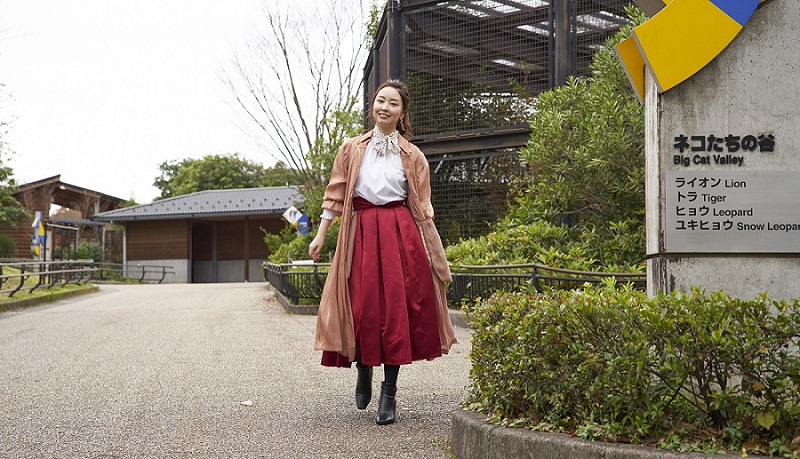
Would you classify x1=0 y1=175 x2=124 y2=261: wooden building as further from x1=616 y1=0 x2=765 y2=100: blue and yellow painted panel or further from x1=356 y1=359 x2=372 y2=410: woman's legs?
x1=616 y1=0 x2=765 y2=100: blue and yellow painted panel

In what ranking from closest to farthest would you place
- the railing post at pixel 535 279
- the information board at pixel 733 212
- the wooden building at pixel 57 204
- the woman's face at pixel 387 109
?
the information board at pixel 733 212 → the woman's face at pixel 387 109 → the railing post at pixel 535 279 → the wooden building at pixel 57 204

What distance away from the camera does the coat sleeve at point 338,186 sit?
455 centimetres

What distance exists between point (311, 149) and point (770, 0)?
1932 cm

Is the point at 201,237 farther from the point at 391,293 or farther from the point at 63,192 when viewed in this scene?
the point at 391,293

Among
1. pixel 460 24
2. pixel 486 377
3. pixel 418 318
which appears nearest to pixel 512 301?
pixel 486 377

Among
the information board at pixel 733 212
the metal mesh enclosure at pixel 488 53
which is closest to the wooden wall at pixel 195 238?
the metal mesh enclosure at pixel 488 53

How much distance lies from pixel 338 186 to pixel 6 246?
32.1 metres

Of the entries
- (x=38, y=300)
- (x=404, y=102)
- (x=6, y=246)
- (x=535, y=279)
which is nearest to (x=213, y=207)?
(x=6, y=246)

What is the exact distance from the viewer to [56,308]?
47.3 feet

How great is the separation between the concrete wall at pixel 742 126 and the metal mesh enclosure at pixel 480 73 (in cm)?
926

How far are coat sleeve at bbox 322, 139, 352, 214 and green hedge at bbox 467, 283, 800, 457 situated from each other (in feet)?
5.04

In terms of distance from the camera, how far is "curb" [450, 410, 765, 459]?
2846 millimetres

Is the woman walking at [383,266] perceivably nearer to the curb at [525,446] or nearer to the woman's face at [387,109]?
the woman's face at [387,109]

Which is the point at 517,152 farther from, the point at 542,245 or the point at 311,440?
the point at 311,440
